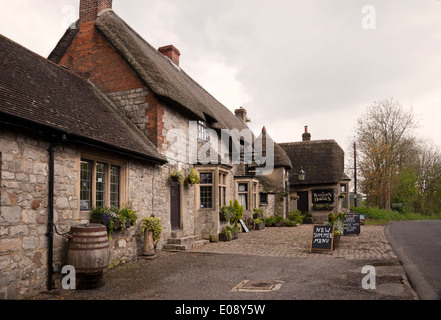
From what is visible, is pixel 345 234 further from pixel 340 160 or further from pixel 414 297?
pixel 340 160

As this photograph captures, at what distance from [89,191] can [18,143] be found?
2363 mm

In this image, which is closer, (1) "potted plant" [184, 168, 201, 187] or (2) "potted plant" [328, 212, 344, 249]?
(2) "potted plant" [328, 212, 344, 249]

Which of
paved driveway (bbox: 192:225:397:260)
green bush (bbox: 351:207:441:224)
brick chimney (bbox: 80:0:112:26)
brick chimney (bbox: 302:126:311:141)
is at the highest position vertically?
brick chimney (bbox: 80:0:112:26)

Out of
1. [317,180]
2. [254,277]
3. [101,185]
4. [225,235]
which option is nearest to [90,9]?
[101,185]

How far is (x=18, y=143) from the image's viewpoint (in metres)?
5.91

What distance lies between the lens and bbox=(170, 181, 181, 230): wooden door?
38.3ft

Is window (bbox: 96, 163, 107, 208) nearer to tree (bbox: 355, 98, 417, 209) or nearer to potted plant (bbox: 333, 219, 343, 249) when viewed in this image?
potted plant (bbox: 333, 219, 343, 249)

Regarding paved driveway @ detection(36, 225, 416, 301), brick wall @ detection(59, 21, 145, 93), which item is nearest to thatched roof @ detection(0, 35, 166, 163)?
brick wall @ detection(59, 21, 145, 93)

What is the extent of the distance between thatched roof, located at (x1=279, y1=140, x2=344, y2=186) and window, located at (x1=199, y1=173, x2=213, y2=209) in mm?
13215

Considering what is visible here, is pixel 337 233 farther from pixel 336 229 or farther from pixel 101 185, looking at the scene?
pixel 101 185

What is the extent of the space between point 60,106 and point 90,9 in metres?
6.71

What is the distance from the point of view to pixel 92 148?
25.7ft
